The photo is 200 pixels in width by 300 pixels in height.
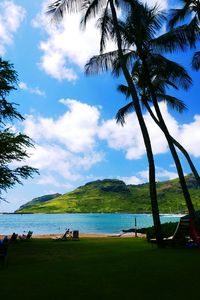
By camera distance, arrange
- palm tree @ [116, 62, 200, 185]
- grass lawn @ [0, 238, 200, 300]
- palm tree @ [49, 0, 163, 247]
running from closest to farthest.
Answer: grass lawn @ [0, 238, 200, 300] → palm tree @ [49, 0, 163, 247] → palm tree @ [116, 62, 200, 185]

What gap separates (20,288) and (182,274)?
4248 mm

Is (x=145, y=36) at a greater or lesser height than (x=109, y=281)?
greater

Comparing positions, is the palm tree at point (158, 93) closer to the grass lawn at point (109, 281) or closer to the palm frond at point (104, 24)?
the palm frond at point (104, 24)

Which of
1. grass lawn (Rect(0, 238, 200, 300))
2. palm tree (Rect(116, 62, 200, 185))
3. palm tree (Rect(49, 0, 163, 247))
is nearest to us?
grass lawn (Rect(0, 238, 200, 300))

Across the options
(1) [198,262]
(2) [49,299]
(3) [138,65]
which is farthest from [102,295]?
(3) [138,65]

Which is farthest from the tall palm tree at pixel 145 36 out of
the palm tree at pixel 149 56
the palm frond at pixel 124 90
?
the palm frond at pixel 124 90

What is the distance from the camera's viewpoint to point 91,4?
21.2 metres

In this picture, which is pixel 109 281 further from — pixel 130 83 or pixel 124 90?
pixel 124 90

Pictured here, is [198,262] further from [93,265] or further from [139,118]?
[139,118]

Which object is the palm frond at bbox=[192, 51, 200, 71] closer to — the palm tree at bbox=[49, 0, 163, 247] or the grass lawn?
the palm tree at bbox=[49, 0, 163, 247]

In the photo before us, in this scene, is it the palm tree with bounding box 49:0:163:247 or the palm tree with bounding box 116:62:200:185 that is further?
the palm tree with bounding box 116:62:200:185

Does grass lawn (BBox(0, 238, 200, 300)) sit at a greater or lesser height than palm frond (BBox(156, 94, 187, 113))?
lesser

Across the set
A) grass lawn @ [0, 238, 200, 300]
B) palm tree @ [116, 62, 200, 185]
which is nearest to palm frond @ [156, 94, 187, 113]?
palm tree @ [116, 62, 200, 185]

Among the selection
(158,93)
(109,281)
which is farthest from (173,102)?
(109,281)
